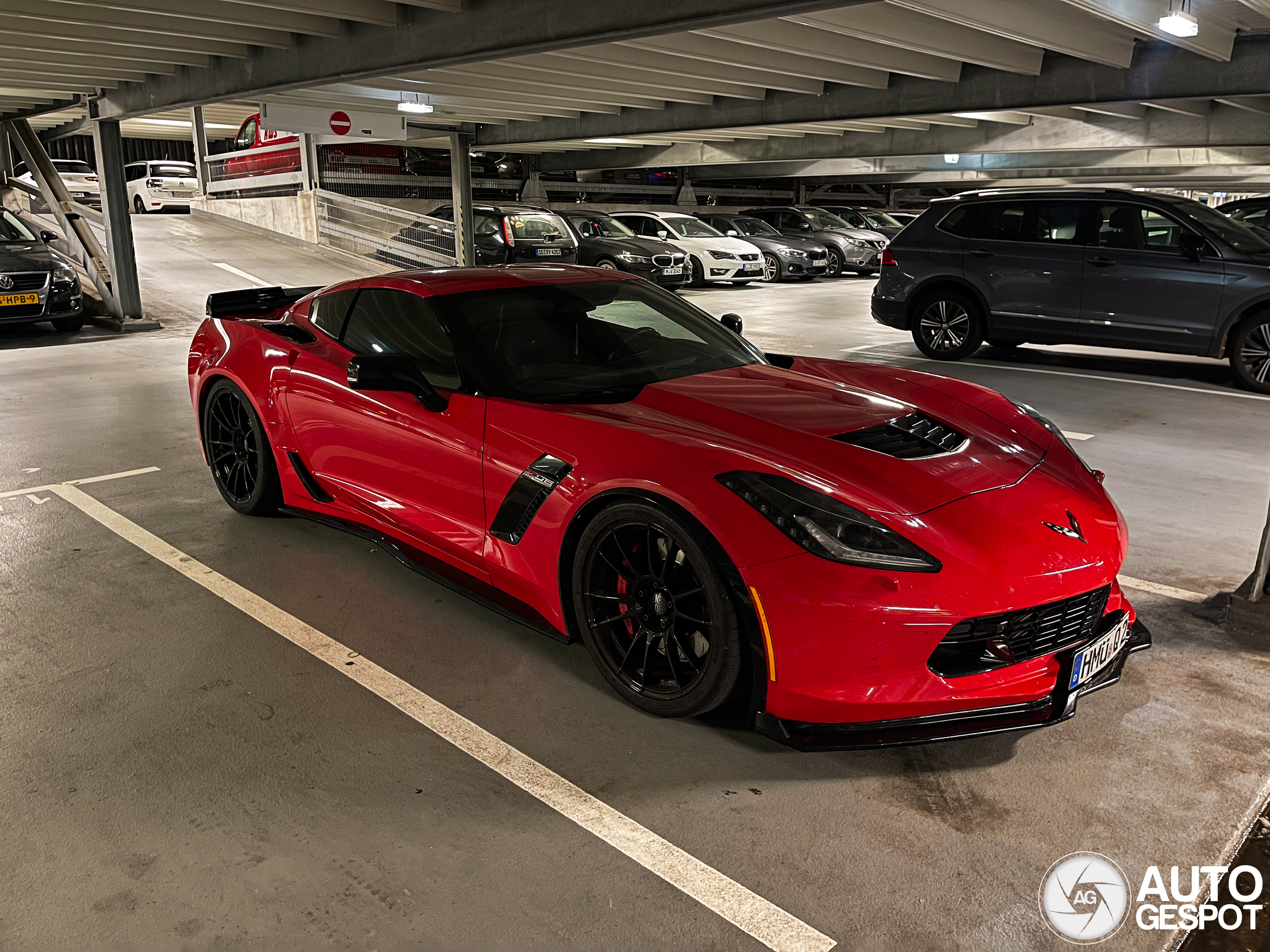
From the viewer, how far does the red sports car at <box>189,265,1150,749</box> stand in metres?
2.44

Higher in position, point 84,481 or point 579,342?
point 579,342

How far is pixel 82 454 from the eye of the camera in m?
5.96

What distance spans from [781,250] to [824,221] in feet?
12.3

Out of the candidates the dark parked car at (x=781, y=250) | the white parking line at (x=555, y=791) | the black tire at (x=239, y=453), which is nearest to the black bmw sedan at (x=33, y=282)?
the black tire at (x=239, y=453)

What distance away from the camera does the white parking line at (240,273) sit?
1557cm

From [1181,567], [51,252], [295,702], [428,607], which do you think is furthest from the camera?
[51,252]

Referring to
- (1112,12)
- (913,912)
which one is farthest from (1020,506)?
(1112,12)

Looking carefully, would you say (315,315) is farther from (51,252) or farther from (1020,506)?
(51,252)

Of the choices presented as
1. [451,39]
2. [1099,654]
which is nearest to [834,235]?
[451,39]

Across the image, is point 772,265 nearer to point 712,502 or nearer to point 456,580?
point 456,580

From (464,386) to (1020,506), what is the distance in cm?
182

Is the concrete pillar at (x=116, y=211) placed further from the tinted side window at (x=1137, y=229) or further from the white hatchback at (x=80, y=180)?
the white hatchback at (x=80, y=180)

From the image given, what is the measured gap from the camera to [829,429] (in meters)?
2.93

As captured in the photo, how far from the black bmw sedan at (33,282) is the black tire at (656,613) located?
1080 cm
